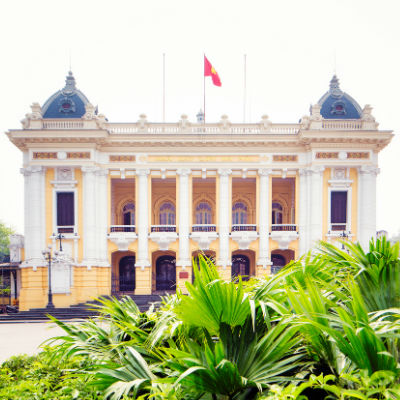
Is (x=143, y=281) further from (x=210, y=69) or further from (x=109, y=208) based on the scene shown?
(x=210, y=69)

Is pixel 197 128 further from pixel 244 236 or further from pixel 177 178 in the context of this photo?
pixel 244 236

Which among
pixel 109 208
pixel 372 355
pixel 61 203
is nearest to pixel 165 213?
pixel 109 208

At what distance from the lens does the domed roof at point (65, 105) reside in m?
25.9

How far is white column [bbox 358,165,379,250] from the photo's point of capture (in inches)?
986

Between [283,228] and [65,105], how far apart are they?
1745cm

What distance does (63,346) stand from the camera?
4.35 m

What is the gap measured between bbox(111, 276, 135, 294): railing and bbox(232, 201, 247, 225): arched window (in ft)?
30.5

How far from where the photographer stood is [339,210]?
25.5 m

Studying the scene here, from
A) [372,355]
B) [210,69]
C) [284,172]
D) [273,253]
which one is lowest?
[273,253]

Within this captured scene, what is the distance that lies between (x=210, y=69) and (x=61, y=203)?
13.6m

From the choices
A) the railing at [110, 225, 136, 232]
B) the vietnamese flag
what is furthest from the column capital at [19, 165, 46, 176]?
the vietnamese flag

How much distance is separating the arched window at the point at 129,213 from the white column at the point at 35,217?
6400 mm

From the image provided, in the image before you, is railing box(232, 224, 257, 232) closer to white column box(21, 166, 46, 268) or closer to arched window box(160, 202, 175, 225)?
arched window box(160, 202, 175, 225)

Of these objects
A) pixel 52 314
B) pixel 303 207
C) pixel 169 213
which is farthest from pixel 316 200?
pixel 52 314
